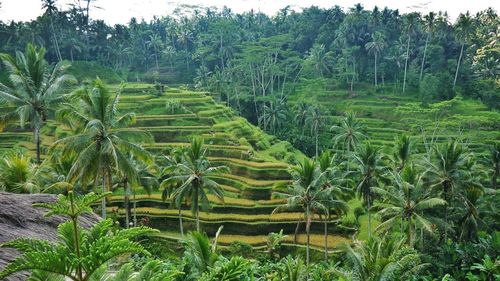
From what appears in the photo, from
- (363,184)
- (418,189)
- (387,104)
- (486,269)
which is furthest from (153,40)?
(486,269)

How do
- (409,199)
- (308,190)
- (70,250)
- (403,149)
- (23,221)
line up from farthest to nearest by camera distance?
(403,149) → (308,190) → (409,199) → (23,221) → (70,250)

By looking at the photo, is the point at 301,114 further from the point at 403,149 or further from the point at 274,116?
the point at 403,149

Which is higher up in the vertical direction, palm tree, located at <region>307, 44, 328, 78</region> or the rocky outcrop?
palm tree, located at <region>307, 44, 328, 78</region>

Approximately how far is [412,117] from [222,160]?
24948 mm

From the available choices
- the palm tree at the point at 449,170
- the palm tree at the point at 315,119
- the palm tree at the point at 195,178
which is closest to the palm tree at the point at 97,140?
the palm tree at the point at 195,178

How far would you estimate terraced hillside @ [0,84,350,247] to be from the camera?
3338cm

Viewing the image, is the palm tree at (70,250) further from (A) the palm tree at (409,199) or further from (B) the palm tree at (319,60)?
(B) the palm tree at (319,60)

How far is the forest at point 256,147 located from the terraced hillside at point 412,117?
0.31 metres

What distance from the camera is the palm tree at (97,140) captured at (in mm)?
17906

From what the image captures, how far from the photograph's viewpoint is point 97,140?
1812 cm

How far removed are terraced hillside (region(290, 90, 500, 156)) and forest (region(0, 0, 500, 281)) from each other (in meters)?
0.31

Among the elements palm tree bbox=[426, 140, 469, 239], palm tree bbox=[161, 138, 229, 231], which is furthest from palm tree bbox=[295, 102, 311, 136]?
palm tree bbox=[161, 138, 229, 231]

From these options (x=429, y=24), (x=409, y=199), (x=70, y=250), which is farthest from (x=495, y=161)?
(x=70, y=250)

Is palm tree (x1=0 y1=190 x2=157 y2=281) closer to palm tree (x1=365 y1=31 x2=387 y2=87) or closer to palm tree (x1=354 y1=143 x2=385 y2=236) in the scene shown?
palm tree (x1=354 y1=143 x2=385 y2=236)
